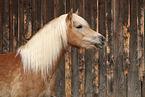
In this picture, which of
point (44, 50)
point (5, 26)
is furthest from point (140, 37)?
point (5, 26)

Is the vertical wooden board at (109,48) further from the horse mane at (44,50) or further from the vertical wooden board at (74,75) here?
the horse mane at (44,50)

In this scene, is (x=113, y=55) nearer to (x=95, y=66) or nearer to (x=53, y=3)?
(x=95, y=66)

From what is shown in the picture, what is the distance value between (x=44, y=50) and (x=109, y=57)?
5.69ft

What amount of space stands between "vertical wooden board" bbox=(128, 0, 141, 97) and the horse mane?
1.87 m

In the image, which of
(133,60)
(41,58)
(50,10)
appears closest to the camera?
(41,58)

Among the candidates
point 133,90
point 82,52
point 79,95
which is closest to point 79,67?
point 82,52

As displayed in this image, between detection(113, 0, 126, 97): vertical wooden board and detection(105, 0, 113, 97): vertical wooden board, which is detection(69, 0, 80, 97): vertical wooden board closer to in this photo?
detection(105, 0, 113, 97): vertical wooden board

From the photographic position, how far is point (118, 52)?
3.40 m

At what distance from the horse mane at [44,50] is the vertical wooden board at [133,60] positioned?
187 centimetres

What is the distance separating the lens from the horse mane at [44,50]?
2125mm

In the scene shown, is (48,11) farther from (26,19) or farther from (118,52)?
(118,52)

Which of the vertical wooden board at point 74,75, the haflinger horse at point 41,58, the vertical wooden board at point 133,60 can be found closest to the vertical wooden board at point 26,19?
the vertical wooden board at point 74,75

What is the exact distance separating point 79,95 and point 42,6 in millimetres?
2133

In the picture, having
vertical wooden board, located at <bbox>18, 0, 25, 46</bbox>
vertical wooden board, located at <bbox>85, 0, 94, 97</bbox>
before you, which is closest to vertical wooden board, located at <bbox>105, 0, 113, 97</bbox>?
vertical wooden board, located at <bbox>85, 0, 94, 97</bbox>
